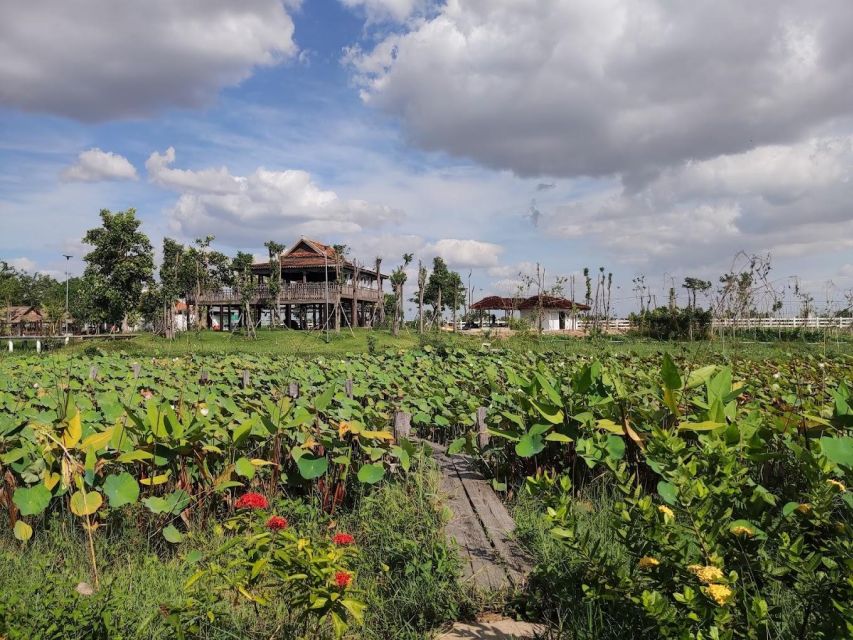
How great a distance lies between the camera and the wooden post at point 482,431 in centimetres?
436

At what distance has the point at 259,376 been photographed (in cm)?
773

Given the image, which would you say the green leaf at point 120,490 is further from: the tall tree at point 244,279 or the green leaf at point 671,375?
the tall tree at point 244,279

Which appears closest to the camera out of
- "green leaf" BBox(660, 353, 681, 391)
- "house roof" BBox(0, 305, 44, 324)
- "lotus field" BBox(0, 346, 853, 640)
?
"lotus field" BBox(0, 346, 853, 640)

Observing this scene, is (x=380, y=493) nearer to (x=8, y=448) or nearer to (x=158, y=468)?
(x=158, y=468)

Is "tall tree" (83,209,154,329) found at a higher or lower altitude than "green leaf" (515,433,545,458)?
higher

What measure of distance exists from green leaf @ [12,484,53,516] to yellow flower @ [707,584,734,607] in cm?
308

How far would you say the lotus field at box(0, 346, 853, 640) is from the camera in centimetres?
200

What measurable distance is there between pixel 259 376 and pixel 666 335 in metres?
21.6

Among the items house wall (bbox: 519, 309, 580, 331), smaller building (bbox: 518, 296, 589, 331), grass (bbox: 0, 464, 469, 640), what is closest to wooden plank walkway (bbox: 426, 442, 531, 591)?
grass (bbox: 0, 464, 469, 640)

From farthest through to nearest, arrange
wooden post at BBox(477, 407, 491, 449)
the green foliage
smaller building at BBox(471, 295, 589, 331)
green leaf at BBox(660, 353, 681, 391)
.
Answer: smaller building at BBox(471, 295, 589, 331) < the green foliage < wooden post at BBox(477, 407, 491, 449) < green leaf at BBox(660, 353, 681, 391)

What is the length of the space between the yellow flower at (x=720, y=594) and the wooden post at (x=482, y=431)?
2584mm

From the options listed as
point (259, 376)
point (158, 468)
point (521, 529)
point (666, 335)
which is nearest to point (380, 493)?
point (521, 529)

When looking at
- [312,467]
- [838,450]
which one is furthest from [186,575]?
[838,450]

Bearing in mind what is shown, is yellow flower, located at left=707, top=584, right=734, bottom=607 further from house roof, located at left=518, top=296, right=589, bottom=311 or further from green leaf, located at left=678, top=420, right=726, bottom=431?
house roof, located at left=518, top=296, right=589, bottom=311
